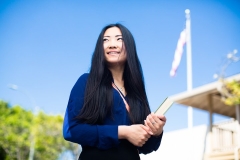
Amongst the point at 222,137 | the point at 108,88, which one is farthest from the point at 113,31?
the point at 222,137

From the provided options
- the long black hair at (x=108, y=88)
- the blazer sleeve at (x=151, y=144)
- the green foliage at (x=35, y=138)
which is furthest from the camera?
the green foliage at (x=35, y=138)

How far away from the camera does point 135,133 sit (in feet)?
4.51

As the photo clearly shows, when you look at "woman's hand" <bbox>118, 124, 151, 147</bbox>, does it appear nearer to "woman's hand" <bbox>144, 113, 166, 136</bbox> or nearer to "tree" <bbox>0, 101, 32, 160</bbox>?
"woman's hand" <bbox>144, 113, 166, 136</bbox>

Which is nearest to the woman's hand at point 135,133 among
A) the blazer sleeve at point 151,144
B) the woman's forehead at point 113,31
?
the blazer sleeve at point 151,144

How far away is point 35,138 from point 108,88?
1226 inches

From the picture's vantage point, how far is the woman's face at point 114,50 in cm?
156

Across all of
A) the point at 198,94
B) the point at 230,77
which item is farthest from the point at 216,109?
the point at 230,77

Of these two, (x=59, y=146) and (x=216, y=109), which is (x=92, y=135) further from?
(x=59, y=146)

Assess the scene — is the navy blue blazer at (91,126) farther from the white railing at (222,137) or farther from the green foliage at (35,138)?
the green foliage at (35,138)

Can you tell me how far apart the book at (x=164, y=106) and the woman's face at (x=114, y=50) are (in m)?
0.31

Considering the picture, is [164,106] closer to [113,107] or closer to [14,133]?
[113,107]

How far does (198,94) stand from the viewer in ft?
34.7

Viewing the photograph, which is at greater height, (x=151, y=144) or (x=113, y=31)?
(x=113, y=31)

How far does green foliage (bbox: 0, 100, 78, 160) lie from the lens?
31344mm
